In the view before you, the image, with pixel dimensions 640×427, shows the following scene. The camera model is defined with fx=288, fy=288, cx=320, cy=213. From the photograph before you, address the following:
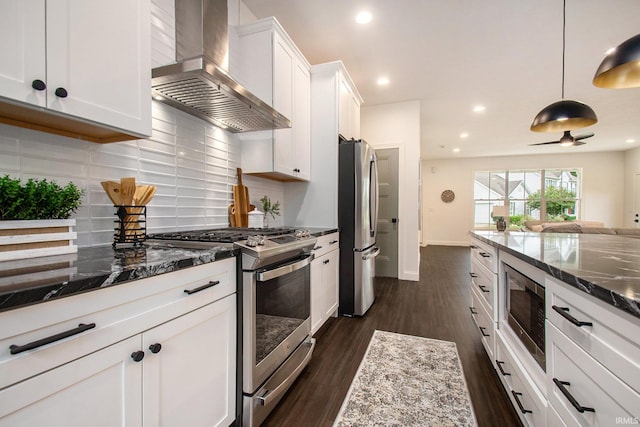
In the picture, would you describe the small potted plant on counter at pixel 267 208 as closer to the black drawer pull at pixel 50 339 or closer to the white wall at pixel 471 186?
the black drawer pull at pixel 50 339

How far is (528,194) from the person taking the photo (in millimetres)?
9016

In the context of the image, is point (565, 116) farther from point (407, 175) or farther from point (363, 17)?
point (407, 175)

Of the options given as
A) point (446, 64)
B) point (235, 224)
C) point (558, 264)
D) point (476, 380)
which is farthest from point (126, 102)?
point (446, 64)

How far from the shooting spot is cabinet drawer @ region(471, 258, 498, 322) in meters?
1.81

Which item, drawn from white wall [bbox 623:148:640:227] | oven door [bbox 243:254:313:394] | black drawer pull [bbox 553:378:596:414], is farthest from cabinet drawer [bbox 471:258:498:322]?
white wall [bbox 623:148:640:227]

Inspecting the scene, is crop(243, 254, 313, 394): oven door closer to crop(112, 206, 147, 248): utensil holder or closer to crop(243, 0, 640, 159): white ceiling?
crop(112, 206, 147, 248): utensil holder

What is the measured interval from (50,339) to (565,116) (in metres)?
3.28

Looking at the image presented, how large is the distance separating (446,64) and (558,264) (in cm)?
325

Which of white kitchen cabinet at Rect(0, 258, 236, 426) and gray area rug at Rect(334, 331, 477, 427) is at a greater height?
white kitchen cabinet at Rect(0, 258, 236, 426)

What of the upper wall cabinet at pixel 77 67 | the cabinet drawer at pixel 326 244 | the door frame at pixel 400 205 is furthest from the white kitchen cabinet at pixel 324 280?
the door frame at pixel 400 205

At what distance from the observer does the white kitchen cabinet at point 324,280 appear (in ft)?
7.77

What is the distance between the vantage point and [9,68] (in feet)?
2.84

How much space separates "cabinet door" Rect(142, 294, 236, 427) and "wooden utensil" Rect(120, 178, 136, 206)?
26.6 inches

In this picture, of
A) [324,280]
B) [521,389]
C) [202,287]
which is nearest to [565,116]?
[521,389]
